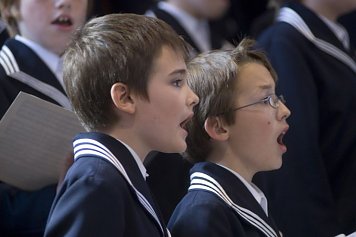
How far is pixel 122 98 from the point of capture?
1.53m

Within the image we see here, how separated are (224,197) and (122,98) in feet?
0.88

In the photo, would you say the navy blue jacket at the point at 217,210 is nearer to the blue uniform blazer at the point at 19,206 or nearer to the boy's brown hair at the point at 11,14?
the blue uniform blazer at the point at 19,206

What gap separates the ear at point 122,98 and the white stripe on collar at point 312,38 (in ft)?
2.94

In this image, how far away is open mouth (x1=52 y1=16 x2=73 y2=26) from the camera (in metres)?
2.14

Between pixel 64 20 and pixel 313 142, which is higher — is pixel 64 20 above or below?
above

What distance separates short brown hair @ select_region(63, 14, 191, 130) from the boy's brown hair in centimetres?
61

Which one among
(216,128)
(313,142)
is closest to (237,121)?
(216,128)

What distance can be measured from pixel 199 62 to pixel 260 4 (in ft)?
5.41

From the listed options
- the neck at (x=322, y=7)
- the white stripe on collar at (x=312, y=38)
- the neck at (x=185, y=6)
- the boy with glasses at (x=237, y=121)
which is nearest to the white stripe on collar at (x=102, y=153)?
the boy with glasses at (x=237, y=121)

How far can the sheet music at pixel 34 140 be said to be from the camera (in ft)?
5.75

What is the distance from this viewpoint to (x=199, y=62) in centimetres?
183

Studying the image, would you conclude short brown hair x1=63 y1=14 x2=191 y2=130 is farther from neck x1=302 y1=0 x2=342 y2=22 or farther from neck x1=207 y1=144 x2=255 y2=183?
neck x1=302 y1=0 x2=342 y2=22

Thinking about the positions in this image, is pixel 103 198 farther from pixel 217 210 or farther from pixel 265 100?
pixel 265 100

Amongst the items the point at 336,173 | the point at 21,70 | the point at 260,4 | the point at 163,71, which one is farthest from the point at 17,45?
the point at 260,4
